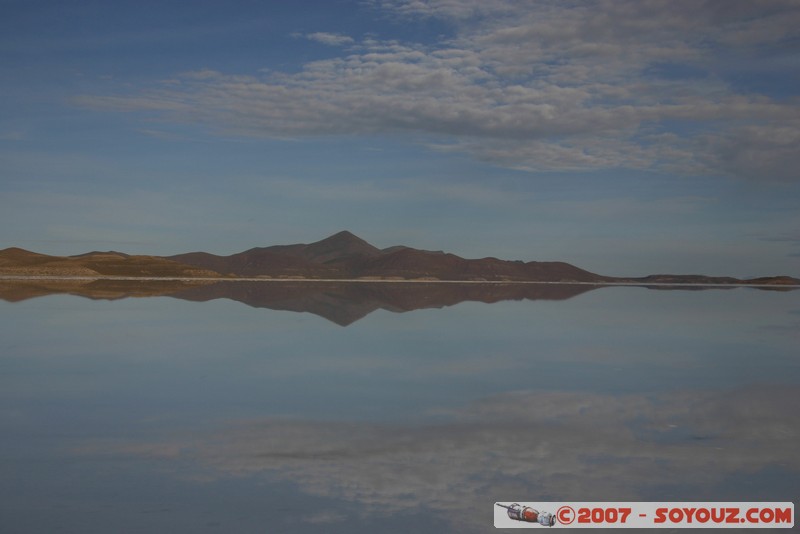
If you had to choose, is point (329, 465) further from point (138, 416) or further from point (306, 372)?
point (306, 372)

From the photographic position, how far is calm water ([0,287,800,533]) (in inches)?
222

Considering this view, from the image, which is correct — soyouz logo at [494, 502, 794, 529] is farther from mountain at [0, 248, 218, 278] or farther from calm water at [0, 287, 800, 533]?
mountain at [0, 248, 218, 278]

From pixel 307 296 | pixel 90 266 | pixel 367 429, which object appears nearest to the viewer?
pixel 367 429

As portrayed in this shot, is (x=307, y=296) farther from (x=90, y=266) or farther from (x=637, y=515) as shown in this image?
(x=90, y=266)

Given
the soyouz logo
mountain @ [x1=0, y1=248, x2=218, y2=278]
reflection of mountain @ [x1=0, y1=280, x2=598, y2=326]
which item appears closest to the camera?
the soyouz logo

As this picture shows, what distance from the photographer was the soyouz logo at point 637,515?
5.41 metres

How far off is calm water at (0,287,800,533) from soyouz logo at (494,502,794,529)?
10.2 inches

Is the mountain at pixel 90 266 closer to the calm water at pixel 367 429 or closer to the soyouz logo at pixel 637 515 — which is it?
the calm water at pixel 367 429

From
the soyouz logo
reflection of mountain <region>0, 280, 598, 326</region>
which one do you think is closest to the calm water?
the soyouz logo

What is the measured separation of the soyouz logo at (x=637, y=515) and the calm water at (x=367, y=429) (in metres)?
0.26

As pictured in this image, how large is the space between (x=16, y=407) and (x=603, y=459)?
23.3 feet

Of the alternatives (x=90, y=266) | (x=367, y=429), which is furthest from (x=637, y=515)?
(x=90, y=266)

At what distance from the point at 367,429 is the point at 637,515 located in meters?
3.35

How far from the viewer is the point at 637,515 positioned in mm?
5496
